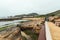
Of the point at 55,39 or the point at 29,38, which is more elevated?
the point at 55,39

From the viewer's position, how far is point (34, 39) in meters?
3.50

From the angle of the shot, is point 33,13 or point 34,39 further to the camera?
point 33,13

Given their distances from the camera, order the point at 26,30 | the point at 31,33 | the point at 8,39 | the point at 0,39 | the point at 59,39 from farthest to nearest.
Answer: the point at 26,30, the point at 31,33, the point at 8,39, the point at 0,39, the point at 59,39

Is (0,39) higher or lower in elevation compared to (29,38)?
higher

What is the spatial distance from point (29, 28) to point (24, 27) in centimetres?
15

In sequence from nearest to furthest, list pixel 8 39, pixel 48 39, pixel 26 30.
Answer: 1. pixel 48 39
2. pixel 8 39
3. pixel 26 30

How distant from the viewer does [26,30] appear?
4.15 metres

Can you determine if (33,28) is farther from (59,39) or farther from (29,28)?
(59,39)

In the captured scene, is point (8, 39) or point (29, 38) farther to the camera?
point (29, 38)

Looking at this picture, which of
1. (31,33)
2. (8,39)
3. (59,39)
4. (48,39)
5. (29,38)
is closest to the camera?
(48,39)

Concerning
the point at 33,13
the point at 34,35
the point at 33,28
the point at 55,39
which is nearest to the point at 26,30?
the point at 33,28

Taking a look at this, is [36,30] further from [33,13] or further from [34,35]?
[33,13]

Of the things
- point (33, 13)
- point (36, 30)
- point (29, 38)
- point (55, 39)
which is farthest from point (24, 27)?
point (33, 13)

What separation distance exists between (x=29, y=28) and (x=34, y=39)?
2.96ft
